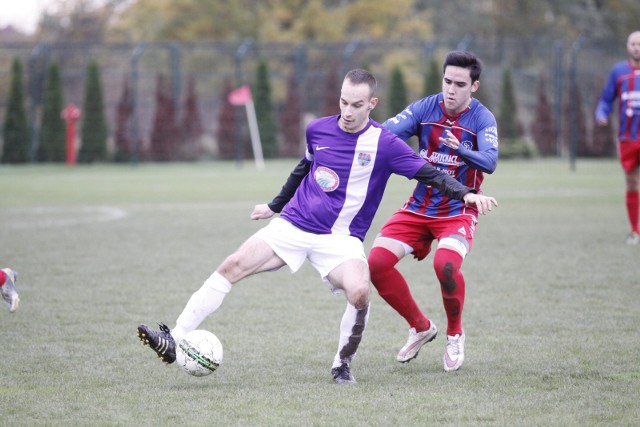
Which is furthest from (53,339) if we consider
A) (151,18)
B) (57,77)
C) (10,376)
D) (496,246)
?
(151,18)

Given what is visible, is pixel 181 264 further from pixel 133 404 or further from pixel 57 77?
pixel 57 77

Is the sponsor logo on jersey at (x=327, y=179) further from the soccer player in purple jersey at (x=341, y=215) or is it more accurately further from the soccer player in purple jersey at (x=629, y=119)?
the soccer player in purple jersey at (x=629, y=119)

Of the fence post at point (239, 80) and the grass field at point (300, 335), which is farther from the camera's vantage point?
the fence post at point (239, 80)

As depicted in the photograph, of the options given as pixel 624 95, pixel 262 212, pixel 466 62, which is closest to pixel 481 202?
pixel 466 62

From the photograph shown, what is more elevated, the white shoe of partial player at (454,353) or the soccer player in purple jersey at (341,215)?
the soccer player in purple jersey at (341,215)

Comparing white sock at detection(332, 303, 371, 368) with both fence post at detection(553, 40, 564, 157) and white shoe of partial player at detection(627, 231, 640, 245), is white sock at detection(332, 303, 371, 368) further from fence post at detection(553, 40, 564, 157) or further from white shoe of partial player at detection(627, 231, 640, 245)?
fence post at detection(553, 40, 564, 157)

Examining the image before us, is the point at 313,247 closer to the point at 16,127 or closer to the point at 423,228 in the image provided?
the point at 423,228

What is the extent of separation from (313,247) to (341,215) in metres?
0.25

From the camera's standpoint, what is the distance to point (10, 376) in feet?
18.2

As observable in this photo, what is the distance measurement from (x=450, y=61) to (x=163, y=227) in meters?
8.53

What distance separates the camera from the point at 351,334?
18.3ft

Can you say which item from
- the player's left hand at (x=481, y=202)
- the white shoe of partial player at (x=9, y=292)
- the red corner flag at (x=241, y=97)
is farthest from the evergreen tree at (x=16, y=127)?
the player's left hand at (x=481, y=202)

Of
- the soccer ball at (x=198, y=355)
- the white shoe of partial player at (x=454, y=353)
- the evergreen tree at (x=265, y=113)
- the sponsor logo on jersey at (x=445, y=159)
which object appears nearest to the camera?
the soccer ball at (x=198, y=355)

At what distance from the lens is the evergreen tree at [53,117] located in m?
32.6
